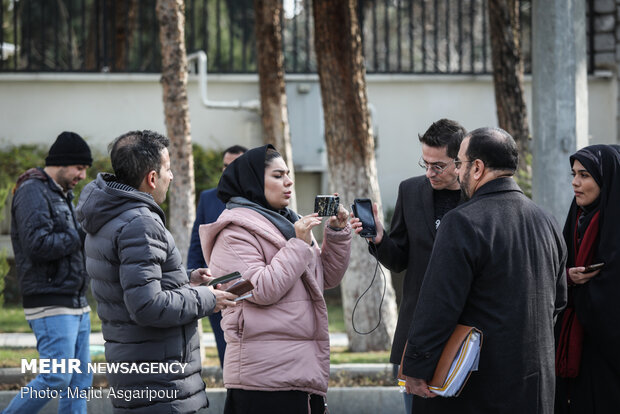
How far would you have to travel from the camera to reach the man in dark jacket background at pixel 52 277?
5.63 metres

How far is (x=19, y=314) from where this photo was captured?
11977 millimetres

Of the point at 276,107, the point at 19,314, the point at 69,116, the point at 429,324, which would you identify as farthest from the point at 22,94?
the point at 429,324

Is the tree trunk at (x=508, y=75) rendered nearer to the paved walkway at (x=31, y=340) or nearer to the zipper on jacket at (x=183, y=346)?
the paved walkway at (x=31, y=340)

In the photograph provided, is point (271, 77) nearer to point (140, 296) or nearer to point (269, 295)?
point (269, 295)

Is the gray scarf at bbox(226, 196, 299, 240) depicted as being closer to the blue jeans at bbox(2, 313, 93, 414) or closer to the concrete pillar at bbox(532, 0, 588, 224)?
the blue jeans at bbox(2, 313, 93, 414)

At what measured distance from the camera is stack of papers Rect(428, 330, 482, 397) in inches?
147

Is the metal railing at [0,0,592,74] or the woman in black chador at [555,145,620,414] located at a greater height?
the metal railing at [0,0,592,74]

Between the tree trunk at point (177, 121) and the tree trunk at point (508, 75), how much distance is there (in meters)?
4.03

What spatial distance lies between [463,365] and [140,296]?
4.64 feet

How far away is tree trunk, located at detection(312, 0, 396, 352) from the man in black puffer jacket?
→ 4959 millimetres

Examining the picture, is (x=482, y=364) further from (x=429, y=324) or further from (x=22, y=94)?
(x=22, y=94)

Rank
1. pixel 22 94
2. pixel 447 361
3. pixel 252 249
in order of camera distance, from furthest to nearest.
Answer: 1. pixel 22 94
2. pixel 252 249
3. pixel 447 361

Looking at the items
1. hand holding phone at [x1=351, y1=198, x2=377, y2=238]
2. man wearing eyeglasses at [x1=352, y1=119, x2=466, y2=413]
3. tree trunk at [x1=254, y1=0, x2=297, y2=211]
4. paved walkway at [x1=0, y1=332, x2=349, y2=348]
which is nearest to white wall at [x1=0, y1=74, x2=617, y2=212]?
tree trunk at [x1=254, y1=0, x2=297, y2=211]

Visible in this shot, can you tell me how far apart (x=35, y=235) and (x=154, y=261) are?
2017 mm
